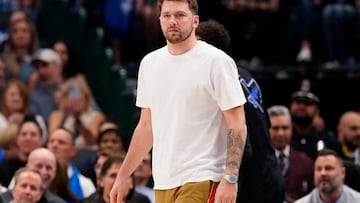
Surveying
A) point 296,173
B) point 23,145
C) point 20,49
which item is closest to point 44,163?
point 23,145

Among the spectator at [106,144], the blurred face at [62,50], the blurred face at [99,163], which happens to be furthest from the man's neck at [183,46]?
the blurred face at [62,50]

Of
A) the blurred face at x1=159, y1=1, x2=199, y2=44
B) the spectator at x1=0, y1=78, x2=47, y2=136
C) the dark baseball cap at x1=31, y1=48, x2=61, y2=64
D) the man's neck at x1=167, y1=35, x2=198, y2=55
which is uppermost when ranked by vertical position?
the blurred face at x1=159, y1=1, x2=199, y2=44

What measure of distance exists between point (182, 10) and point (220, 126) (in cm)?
78

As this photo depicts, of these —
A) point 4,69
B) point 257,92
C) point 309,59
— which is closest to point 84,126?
point 4,69

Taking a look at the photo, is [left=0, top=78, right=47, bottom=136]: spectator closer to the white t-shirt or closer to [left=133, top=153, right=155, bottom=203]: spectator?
[left=133, top=153, right=155, bottom=203]: spectator

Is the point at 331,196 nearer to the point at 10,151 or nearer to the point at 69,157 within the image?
the point at 69,157

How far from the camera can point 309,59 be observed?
1562 centimetres

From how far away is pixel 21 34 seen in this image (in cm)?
1478

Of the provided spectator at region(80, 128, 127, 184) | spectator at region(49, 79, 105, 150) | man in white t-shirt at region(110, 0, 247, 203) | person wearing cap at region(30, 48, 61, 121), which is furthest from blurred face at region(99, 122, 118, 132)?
man in white t-shirt at region(110, 0, 247, 203)

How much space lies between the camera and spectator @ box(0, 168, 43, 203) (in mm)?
10219

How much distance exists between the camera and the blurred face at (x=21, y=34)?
1471cm

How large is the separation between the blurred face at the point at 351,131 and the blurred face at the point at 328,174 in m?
2.54

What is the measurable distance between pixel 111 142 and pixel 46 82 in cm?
240

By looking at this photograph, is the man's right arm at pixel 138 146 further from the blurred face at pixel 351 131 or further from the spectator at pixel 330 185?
the blurred face at pixel 351 131
